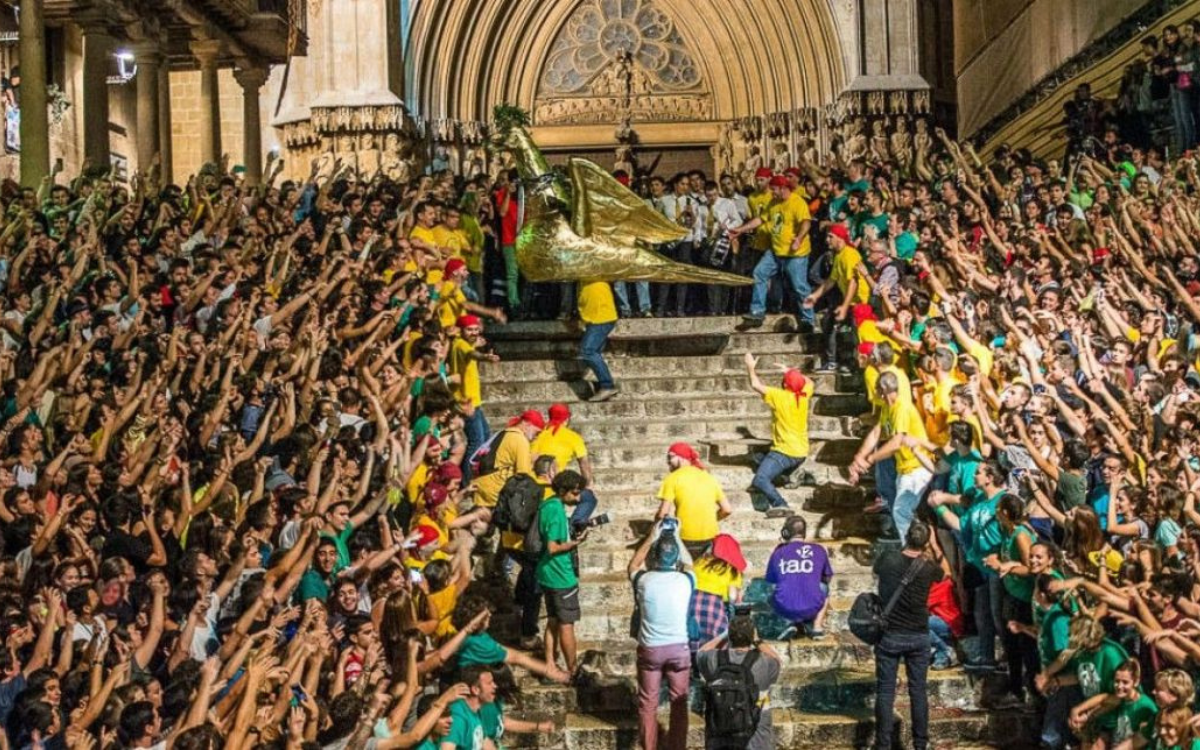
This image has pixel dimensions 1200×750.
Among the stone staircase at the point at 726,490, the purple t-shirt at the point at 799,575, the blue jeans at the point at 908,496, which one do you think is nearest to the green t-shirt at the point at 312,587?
the stone staircase at the point at 726,490

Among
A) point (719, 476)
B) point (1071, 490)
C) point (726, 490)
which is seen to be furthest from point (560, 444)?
point (1071, 490)

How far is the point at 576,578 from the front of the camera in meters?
13.6

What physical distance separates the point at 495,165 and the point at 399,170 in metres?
1.95

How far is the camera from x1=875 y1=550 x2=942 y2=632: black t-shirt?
12.5 metres

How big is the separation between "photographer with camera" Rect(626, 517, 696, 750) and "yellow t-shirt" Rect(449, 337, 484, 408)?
4449mm

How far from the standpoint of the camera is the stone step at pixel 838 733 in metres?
12.9

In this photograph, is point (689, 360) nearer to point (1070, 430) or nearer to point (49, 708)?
point (1070, 430)

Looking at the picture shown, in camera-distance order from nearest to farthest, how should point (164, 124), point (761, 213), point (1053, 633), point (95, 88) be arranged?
point (1053, 633) < point (761, 213) < point (95, 88) < point (164, 124)

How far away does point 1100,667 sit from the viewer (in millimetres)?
11211

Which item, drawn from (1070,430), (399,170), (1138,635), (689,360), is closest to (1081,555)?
(1138,635)

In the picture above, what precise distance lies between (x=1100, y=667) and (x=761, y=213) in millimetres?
9986

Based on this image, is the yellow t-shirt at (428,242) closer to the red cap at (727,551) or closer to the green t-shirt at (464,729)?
the red cap at (727,551)

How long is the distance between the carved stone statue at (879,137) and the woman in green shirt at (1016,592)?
17389mm

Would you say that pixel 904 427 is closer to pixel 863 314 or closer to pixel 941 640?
pixel 941 640
